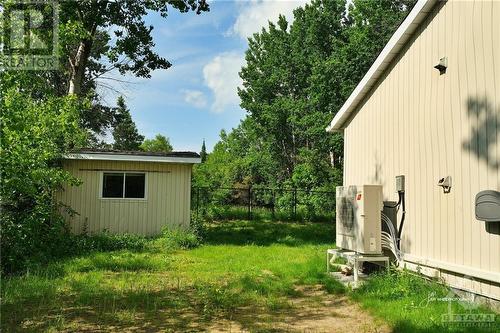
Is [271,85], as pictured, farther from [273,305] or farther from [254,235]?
[273,305]

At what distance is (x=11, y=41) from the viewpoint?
7750 mm

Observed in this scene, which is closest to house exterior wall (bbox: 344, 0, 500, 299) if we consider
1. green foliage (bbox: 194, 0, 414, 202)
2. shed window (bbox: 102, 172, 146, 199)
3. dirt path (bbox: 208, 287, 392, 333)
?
dirt path (bbox: 208, 287, 392, 333)

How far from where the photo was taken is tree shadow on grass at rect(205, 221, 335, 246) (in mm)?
13664

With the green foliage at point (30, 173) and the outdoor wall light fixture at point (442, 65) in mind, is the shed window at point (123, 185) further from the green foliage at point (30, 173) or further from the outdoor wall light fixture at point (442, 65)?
the outdoor wall light fixture at point (442, 65)

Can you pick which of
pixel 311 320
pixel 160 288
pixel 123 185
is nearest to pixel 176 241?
pixel 123 185

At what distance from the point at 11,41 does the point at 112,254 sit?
219 inches

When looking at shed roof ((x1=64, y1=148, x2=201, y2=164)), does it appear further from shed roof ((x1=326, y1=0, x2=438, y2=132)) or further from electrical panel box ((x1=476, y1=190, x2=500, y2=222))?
electrical panel box ((x1=476, y1=190, x2=500, y2=222))

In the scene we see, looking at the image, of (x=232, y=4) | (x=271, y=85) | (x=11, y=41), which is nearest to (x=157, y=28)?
(x=232, y=4)

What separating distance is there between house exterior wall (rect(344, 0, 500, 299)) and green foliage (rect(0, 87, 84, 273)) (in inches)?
265

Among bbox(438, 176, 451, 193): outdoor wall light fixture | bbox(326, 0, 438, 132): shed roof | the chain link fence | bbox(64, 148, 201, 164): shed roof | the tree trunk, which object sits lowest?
the chain link fence

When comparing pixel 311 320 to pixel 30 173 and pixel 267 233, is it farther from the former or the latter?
pixel 267 233

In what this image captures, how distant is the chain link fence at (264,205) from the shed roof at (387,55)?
953cm

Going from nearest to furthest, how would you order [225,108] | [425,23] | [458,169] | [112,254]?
[458,169] → [425,23] → [112,254] → [225,108]

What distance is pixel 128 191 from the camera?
44.3 feet
